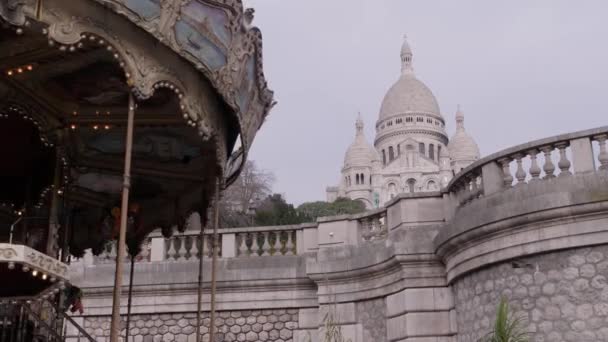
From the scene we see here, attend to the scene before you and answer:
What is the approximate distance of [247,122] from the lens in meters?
12.6

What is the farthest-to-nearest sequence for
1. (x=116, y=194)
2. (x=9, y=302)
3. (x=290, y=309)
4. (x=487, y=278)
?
(x=290, y=309) → (x=116, y=194) → (x=487, y=278) → (x=9, y=302)

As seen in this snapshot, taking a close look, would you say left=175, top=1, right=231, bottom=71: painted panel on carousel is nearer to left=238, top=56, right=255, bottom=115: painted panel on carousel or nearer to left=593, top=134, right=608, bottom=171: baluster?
left=238, top=56, right=255, bottom=115: painted panel on carousel

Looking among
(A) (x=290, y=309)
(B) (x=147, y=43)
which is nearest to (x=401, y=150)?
(A) (x=290, y=309)

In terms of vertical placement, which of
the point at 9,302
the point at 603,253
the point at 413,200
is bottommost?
the point at 9,302

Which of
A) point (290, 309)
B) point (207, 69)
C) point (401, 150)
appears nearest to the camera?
point (207, 69)

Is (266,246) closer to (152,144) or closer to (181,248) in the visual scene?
(181,248)

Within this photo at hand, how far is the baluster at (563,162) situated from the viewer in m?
13.3

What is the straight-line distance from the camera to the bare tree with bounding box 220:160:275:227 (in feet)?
154

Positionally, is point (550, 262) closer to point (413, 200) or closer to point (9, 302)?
point (413, 200)

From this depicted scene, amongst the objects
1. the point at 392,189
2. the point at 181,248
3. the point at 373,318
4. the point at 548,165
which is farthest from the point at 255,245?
the point at 392,189

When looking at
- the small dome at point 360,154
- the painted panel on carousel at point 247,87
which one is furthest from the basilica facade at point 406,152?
the painted panel on carousel at point 247,87

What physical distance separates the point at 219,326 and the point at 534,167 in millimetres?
7964

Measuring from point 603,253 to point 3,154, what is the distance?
32.7 feet

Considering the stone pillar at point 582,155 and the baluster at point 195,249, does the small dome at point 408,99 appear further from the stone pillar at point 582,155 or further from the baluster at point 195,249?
the stone pillar at point 582,155
